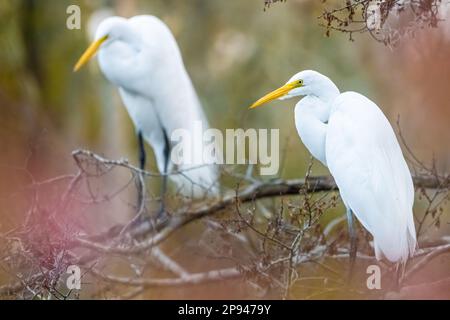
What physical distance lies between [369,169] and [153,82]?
1.04 meters

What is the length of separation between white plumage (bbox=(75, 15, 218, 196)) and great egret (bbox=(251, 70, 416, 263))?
2.35 feet

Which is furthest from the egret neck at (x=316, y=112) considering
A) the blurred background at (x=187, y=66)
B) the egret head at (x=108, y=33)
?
the blurred background at (x=187, y=66)

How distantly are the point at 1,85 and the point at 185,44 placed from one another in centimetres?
97

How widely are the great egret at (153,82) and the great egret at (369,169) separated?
70 centimetres

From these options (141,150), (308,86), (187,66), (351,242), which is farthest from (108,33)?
(187,66)

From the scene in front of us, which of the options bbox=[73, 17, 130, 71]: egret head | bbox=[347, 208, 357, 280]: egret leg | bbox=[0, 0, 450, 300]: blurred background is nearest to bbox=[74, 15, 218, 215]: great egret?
bbox=[73, 17, 130, 71]: egret head

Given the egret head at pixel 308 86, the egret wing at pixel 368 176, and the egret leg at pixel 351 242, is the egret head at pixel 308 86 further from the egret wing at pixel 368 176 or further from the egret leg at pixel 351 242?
the egret leg at pixel 351 242

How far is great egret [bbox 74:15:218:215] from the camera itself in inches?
109

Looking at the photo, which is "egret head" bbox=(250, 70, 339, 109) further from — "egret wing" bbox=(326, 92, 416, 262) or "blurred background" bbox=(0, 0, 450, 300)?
"blurred background" bbox=(0, 0, 450, 300)

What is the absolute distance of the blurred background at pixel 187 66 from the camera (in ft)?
13.4

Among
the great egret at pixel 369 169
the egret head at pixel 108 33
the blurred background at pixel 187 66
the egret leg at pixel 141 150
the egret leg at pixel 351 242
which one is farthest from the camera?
the blurred background at pixel 187 66

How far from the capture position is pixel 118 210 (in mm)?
4109

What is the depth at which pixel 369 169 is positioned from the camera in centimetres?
200

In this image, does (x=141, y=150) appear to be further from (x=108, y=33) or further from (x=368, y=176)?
(x=368, y=176)
